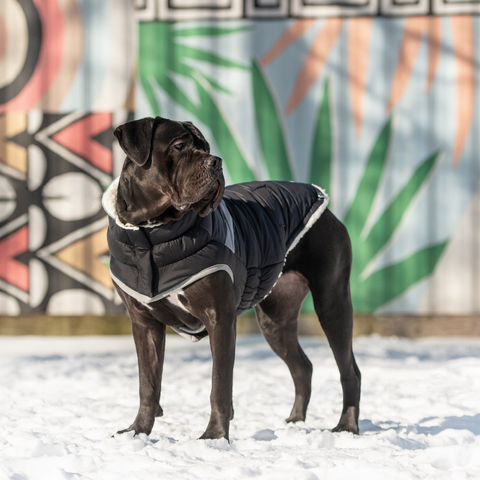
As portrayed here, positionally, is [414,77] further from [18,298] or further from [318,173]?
[18,298]

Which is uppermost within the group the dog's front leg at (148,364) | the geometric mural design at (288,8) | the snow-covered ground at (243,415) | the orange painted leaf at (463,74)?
the geometric mural design at (288,8)

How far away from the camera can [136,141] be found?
8.57 feet

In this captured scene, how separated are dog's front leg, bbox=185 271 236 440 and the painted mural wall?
3.38m

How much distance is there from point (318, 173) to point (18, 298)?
3.00 meters

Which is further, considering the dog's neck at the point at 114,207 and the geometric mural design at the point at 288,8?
the geometric mural design at the point at 288,8

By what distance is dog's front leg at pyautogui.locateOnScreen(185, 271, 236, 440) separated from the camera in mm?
2666

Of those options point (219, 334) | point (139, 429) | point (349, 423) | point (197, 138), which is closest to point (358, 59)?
point (197, 138)

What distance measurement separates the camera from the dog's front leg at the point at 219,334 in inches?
105

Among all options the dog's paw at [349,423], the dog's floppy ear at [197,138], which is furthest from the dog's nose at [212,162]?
the dog's paw at [349,423]

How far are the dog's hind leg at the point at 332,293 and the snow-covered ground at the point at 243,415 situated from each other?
266 millimetres

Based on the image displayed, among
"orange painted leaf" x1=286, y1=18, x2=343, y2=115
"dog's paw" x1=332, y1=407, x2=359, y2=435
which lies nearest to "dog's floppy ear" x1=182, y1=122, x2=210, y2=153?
"dog's paw" x1=332, y1=407, x2=359, y2=435

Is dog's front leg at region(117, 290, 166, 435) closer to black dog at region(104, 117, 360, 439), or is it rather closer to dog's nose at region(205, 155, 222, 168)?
black dog at region(104, 117, 360, 439)

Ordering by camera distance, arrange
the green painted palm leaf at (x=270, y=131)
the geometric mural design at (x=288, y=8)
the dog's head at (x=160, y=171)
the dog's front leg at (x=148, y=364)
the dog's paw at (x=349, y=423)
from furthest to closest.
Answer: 1. the green painted palm leaf at (x=270, y=131)
2. the geometric mural design at (x=288, y=8)
3. the dog's paw at (x=349, y=423)
4. the dog's front leg at (x=148, y=364)
5. the dog's head at (x=160, y=171)

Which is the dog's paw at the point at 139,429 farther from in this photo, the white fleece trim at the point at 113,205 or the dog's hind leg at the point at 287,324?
the white fleece trim at the point at 113,205
